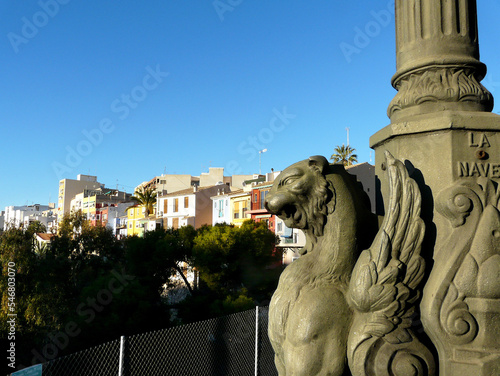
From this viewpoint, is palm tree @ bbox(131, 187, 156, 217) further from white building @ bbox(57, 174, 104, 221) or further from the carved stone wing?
the carved stone wing

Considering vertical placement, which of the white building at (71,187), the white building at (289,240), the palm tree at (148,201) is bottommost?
the white building at (289,240)

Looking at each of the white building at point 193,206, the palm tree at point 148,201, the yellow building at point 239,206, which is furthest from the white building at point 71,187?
the yellow building at point 239,206

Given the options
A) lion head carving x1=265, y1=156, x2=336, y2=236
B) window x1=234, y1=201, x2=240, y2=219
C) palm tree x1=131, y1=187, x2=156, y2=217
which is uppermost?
palm tree x1=131, y1=187, x2=156, y2=217

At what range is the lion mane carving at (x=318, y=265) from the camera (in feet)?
7.84

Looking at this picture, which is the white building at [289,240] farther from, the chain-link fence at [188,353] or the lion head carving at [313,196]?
the lion head carving at [313,196]

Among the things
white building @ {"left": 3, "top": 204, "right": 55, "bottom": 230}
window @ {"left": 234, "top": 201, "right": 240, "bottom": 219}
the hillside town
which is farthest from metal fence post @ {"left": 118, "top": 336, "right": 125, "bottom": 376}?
white building @ {"left": 3, "top": 204, "right": 55, "bottom": 230}

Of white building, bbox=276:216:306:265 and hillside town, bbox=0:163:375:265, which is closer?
white building, bbox=276:216:306:265

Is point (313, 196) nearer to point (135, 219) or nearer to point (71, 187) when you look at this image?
point (135, 219)

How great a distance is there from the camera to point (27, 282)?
72.5ft

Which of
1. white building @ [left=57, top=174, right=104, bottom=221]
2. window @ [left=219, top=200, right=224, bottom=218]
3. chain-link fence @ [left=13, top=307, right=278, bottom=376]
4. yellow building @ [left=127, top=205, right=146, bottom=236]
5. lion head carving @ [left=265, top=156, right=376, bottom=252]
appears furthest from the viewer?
white building @ [left=57, top=174, right=104, bottom=221]

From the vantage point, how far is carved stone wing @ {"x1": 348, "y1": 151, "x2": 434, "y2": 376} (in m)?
2.25

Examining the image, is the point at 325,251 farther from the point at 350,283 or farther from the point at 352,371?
the point at 352,371

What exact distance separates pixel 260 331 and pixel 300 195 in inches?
204
